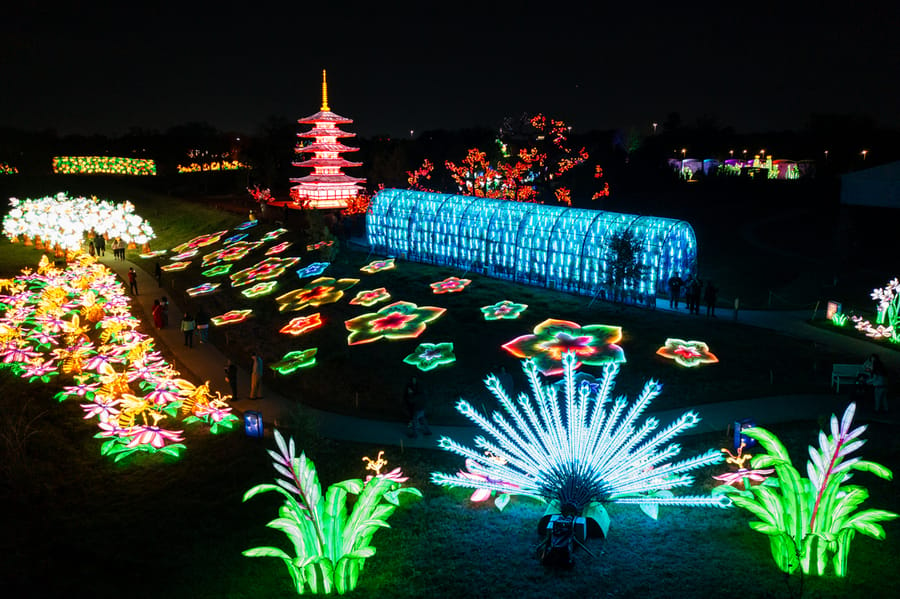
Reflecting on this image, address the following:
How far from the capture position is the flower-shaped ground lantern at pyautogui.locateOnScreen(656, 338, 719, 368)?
20.5 m

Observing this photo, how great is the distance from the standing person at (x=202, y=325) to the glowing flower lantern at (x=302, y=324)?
109 inches

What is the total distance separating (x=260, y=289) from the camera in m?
32.8

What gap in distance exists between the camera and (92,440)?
17125mm

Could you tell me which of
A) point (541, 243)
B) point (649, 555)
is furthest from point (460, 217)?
point (649, 555)

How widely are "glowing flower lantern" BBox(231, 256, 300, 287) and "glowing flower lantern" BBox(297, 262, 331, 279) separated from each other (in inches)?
64.5

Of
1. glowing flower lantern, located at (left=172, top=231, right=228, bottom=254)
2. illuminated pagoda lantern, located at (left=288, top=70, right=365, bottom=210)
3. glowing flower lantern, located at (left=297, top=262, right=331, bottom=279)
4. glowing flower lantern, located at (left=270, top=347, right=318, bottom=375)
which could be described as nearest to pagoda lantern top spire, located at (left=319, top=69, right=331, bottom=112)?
illuminated pagoda lantern, located at (left=288, top=70, right=365, bottom=210)

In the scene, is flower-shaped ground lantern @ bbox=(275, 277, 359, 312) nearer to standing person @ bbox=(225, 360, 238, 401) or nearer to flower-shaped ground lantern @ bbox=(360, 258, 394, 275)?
flower-shaped ground lantern @ bbox=(360, 258, 394, 275)

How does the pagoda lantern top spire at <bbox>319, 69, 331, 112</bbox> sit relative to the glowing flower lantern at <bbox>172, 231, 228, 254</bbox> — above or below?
above

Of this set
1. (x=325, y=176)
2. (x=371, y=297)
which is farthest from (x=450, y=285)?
(x=325, y=176)

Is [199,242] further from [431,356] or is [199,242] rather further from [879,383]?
[879,383]

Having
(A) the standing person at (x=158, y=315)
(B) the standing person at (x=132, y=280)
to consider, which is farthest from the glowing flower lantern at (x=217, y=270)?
(A) the standing person at (x=158, y=315)

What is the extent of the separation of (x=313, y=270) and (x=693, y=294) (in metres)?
17.4

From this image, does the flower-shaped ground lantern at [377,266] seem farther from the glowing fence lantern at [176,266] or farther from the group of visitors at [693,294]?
the glowing fence lantern at [176,266]

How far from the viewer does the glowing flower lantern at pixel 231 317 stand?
2895 cm
